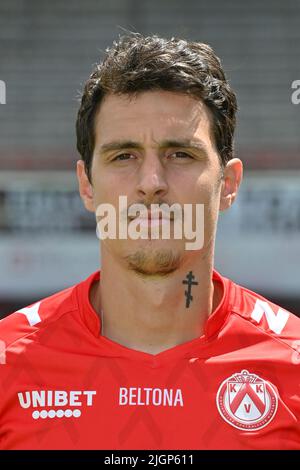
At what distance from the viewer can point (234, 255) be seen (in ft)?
22.2

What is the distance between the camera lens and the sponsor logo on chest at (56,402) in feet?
6.39

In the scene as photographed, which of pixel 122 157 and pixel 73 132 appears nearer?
pixel 122 157

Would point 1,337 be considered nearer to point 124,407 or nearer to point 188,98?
point 124,407

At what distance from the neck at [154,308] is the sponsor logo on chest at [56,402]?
187 mm

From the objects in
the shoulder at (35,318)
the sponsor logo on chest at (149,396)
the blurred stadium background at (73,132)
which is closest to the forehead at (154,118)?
the shoulder at (35,318)

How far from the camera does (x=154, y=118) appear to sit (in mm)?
1933

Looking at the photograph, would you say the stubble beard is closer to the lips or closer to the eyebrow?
the lips

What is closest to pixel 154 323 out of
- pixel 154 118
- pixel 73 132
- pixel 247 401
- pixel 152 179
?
pixel 247 401

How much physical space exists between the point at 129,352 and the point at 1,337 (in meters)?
0.35

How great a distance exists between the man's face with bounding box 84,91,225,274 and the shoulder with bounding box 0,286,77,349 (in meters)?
0.26

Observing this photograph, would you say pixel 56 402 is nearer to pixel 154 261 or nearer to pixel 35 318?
pixel 35 318

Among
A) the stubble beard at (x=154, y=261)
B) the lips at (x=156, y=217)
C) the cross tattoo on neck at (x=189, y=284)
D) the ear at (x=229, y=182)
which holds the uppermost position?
the ear at (x=229, y=182)

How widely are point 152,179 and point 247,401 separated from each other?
0.61 m

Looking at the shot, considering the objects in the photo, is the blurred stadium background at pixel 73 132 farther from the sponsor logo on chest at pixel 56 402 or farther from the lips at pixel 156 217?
the lips at pixel 156 217
